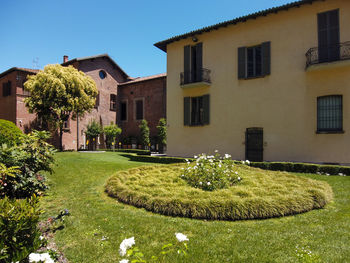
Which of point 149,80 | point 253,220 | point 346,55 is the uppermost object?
point 149,80

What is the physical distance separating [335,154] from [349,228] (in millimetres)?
8582

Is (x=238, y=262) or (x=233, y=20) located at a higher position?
(x=233, y=20)

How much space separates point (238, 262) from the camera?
105 inches

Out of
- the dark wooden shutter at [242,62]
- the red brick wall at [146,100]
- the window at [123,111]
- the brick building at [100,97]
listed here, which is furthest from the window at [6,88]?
the dark wooden shutter at [242,62]

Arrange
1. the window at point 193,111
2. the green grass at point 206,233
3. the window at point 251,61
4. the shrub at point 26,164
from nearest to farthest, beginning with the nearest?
the green grass at point 206,233
the shrub at point 26,164
the window at point 251,61
the window at point 193,111

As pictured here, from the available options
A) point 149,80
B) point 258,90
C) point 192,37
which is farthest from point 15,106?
point 258,90

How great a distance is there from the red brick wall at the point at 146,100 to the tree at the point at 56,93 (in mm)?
7024

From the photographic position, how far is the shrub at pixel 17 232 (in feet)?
7.53

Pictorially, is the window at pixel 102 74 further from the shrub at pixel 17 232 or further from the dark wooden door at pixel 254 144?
the shrub at pixel 17 232

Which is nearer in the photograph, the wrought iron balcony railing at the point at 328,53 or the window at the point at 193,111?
the wrought iron balcony railing at the point at 328,53

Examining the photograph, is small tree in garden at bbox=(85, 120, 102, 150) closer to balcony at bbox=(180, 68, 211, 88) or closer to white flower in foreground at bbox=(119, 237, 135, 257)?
balcony at bbox=(180, 68, 211, 88)

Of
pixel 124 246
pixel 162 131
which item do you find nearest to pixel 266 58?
pixel 162 131

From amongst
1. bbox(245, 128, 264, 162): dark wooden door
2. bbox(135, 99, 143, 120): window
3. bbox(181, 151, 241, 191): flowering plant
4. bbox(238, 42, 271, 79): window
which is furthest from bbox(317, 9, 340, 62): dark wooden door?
bbox(135, 99, 143, 120): window

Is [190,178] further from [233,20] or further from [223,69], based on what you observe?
[233,20]
